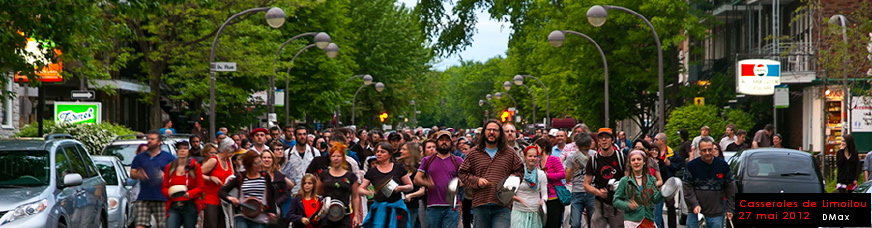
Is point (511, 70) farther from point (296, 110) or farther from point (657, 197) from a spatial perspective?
point (657, 197)

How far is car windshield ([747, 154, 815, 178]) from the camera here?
19469 millimetres

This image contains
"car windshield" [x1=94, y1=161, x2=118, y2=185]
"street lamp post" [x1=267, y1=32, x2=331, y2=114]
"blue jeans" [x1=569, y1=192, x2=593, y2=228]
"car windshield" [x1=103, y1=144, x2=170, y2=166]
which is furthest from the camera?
"street lamp post" [x1=267, y1=32, x2=331, y2=114]

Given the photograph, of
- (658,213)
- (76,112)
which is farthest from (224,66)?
(658,213)

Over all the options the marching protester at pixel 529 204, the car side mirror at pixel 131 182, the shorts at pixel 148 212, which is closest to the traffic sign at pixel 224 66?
the car side mirror at pixel 131 182

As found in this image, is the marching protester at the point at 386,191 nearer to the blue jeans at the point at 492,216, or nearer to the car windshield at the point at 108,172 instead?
the blue jeans at the point at 492,216

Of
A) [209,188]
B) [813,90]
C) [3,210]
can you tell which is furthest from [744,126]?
[3,210]

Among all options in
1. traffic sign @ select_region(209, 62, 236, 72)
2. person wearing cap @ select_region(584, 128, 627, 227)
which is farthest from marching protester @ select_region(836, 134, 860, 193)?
traffic sign @ select_region(209, 62, 236, 72)

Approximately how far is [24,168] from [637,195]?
5.83 meters

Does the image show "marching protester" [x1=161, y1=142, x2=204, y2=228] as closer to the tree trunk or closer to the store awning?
the tree trunk

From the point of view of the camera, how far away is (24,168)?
46.7 ft

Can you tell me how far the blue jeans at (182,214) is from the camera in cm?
1566

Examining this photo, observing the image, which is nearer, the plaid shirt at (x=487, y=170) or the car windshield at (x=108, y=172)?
the plaid shirt at (x=487, y=170)

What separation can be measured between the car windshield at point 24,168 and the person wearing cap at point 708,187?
21.2ft

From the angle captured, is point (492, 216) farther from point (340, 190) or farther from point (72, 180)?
point (72, 180)
